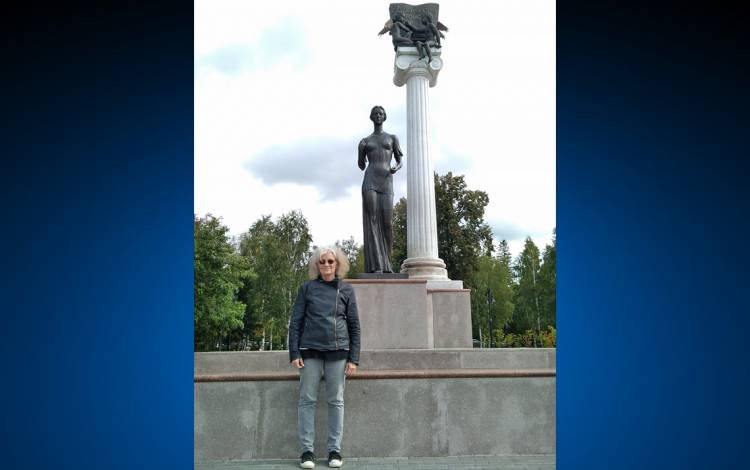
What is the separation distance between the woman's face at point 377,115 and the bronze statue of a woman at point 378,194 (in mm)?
57

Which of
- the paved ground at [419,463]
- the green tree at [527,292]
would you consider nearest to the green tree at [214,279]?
the green tree at [527,292]

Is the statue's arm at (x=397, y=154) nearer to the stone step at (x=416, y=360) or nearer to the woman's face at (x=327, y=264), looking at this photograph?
the stone step at (x=416, y=360)

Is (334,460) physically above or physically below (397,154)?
below

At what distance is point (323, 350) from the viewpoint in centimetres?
502

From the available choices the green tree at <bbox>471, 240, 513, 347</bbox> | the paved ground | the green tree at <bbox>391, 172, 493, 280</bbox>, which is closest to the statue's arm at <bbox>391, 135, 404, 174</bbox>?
the paved ground

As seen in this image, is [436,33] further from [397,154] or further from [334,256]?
[334,256]

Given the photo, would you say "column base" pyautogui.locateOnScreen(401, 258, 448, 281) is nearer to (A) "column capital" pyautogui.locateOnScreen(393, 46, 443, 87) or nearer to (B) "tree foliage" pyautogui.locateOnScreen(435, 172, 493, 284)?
(A) "column capital" pyautogui.locateOnScreen(393, 46, 443, 87)

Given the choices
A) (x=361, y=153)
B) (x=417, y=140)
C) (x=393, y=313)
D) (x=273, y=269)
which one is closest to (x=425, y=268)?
(x=417, y=140)

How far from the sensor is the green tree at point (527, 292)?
4416cm

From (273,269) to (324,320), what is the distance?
118 ft

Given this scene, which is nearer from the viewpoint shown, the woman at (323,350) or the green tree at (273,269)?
the woman at (323,350)

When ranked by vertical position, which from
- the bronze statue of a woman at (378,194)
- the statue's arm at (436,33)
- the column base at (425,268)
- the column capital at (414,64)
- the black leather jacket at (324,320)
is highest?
the statue's arm at (436,33)
